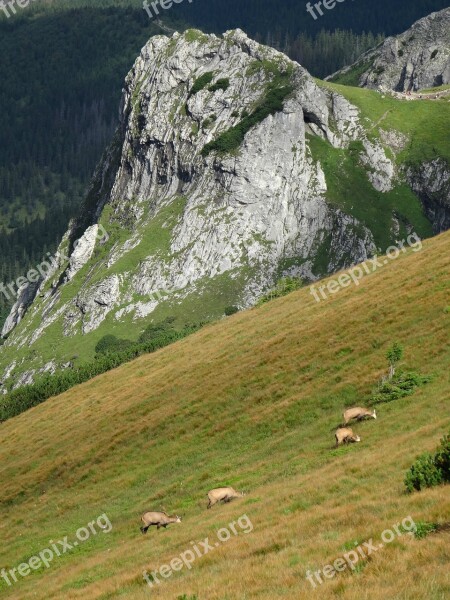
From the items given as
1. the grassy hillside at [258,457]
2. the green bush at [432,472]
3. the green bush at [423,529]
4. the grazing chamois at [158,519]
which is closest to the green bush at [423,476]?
the green bush at [432,472]

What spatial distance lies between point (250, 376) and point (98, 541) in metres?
19.6

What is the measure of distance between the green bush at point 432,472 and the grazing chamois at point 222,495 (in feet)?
41.5

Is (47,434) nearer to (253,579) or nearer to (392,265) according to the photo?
(392,265)

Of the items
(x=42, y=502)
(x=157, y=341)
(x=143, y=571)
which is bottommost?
(x=157, y=341)

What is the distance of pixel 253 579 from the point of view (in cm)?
1853

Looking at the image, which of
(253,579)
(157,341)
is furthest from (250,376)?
(157,341)

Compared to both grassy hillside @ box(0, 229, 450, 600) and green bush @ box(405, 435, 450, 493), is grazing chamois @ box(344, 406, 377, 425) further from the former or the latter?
green bush @ box(405, 435, 450, 493)

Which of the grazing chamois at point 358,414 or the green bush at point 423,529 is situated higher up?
the green bush at point 423,529

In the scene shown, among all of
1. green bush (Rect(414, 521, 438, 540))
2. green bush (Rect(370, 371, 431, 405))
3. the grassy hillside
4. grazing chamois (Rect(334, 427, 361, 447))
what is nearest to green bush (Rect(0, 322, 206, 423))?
the grassy hillside

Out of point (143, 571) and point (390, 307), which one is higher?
point (143, 571)

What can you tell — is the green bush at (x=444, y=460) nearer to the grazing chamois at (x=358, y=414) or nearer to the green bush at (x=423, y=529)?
the green bush at (x=423, y=529)

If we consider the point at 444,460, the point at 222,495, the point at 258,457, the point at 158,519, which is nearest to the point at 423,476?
the point at 444,460

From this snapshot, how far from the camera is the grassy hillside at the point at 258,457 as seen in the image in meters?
19.6

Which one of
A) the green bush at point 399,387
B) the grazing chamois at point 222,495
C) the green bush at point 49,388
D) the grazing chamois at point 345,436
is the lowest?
the green bush at point 49,388
